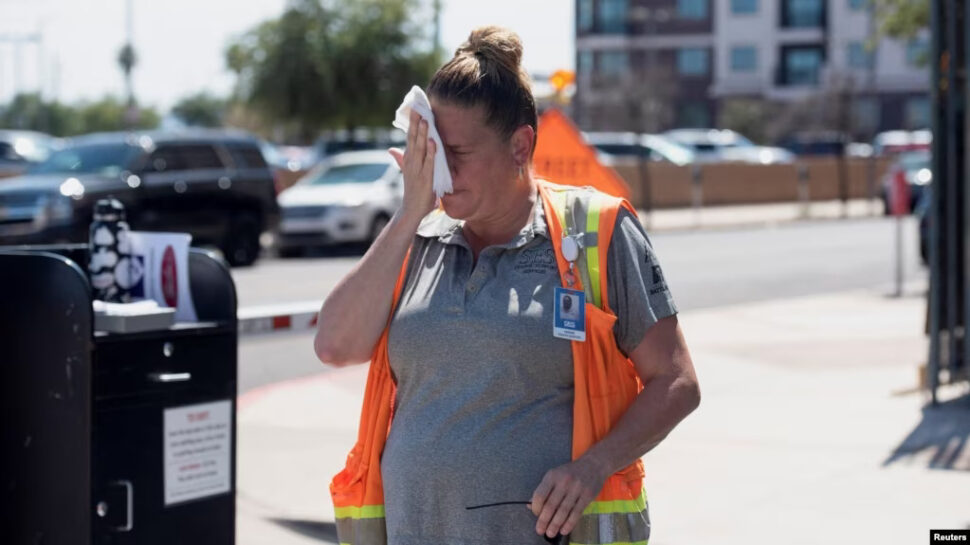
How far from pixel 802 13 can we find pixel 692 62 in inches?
237

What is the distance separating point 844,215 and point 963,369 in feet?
88.1

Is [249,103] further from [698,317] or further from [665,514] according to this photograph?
[665,514]

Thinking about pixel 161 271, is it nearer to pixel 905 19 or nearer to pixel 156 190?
pixel 156 190

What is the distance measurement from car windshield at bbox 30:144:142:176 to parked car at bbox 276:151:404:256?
11.4 ft

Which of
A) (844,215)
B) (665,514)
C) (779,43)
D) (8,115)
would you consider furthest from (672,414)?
(8,115)

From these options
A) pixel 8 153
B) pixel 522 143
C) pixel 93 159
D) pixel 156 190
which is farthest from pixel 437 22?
pixel 522 143

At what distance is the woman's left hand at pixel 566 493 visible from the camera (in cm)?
254

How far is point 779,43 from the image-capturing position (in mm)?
70812

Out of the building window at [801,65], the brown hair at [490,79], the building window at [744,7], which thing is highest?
the building window at [744,7]

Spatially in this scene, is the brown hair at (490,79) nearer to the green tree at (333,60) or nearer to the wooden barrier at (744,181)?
the wooden barrier at (744,181)

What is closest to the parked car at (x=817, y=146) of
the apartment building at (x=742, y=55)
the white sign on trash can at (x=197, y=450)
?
the apartment building at (x=742, y=55)

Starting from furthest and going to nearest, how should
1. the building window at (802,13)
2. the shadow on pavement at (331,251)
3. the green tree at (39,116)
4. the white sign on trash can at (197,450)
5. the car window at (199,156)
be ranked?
the green tree at (39,116), the building window at (802,13), the shadow on pavement at (331,251), the car window at (199,156), the white sign on trash can at (197,450)

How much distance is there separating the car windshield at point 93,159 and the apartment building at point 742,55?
4807 centimetres

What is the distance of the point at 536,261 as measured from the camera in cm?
268
